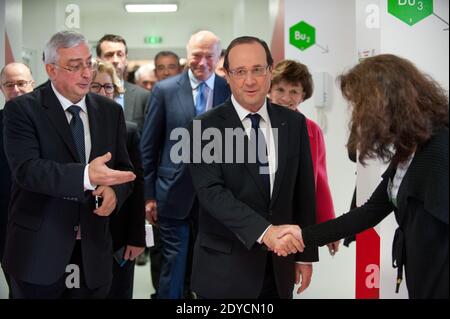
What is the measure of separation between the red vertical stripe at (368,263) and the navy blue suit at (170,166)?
35.2 inches

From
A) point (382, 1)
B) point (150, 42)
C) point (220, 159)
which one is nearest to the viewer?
point (220, 159)

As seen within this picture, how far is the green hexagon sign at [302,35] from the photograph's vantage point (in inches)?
116

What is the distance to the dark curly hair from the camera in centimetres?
182

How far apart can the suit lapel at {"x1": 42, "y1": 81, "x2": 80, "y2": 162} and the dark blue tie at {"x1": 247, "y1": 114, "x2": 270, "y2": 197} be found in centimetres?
72

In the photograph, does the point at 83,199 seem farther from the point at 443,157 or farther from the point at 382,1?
the point at 382,1

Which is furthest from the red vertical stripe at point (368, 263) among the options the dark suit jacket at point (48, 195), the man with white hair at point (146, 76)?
the man with white hair at point (146, 76)

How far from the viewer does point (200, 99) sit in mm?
2967

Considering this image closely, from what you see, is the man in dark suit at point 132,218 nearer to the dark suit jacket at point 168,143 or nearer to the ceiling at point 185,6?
the dark suit jacket at point 168,143

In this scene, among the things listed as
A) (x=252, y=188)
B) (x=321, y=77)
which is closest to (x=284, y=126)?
(x=252, y=188)

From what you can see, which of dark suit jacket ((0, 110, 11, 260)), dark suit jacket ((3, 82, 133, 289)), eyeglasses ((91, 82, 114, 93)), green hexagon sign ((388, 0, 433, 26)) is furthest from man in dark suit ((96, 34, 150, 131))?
green hexagon sign ((388, 0, 433, 26))

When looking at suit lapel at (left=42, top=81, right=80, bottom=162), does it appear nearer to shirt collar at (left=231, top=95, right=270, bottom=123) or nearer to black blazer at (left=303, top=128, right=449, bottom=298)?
shirt collar at (left=231, top=95, right=270, bottom=123)

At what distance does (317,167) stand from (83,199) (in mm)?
1164

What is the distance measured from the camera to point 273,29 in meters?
2.96

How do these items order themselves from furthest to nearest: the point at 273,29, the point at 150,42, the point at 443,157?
the point at 150,42
the point at 273,29
the point at 443,157
